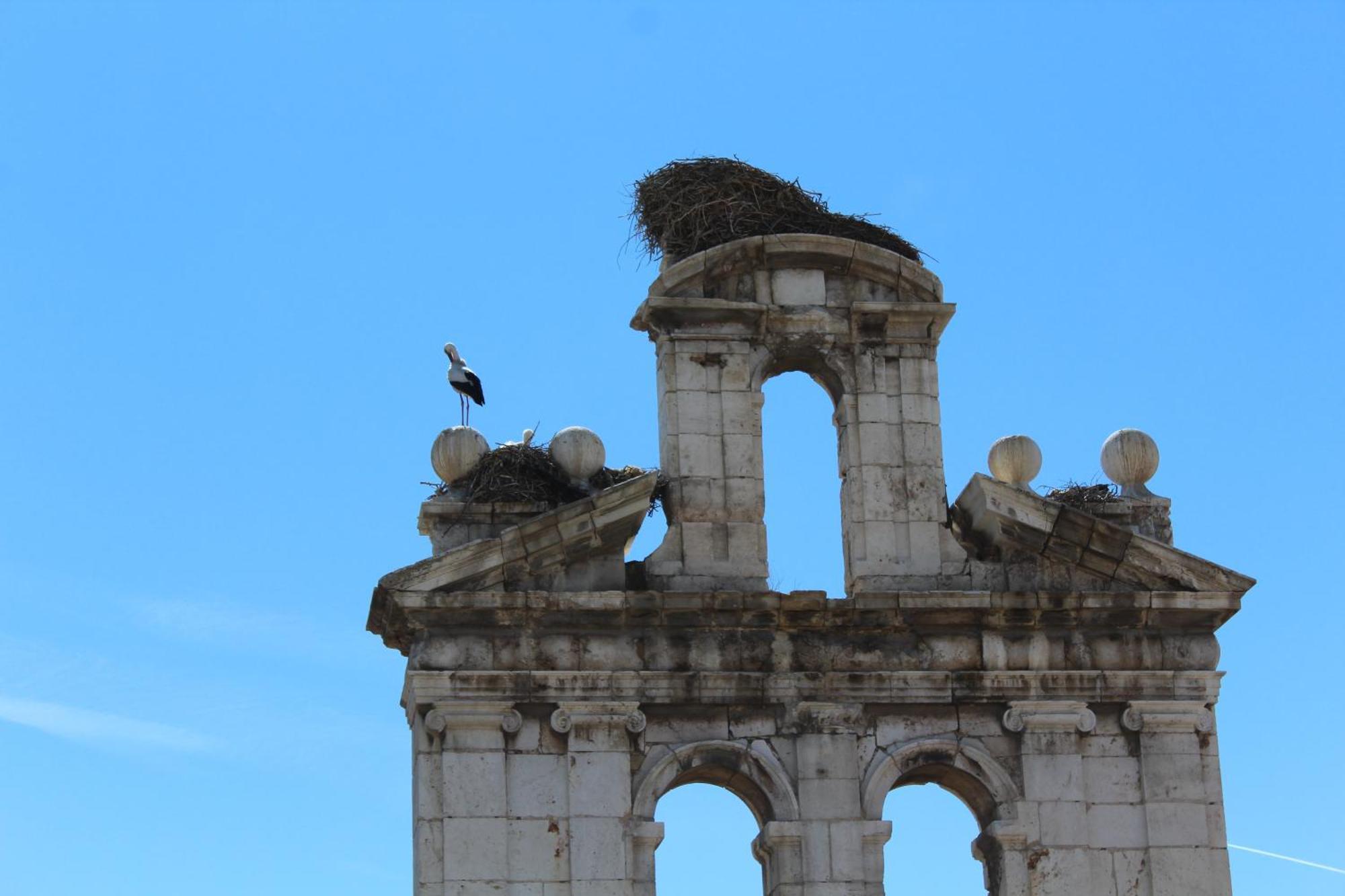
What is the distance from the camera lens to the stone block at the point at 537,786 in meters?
24.0

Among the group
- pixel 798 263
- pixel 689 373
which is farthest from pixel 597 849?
pixel 798 263

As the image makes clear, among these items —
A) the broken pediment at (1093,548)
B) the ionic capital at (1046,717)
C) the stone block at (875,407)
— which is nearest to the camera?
the ionic capital at (1046,717)

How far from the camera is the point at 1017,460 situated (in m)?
25.5

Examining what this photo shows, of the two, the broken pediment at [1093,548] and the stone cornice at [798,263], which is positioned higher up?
A: the stone cornice at [798,263]

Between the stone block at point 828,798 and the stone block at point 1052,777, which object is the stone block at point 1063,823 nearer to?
the stone block at point 1052,777

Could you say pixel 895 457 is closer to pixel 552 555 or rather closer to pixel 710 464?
pixel 710 464

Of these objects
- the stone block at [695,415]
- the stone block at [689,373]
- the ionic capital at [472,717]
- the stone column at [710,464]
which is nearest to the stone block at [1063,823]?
the stone column at [710,464]

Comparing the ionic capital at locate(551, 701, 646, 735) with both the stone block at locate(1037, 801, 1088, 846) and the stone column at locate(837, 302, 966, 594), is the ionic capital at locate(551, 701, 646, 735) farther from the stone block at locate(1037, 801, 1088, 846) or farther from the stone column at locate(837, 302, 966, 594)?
the stone block at locate(1037, 801, 1088, 846)

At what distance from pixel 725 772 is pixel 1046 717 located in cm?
253

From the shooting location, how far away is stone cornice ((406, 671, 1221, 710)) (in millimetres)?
24203

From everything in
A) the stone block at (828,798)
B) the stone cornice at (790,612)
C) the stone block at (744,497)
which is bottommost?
the stone block at (828,798)

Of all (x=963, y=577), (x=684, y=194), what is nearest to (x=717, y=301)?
(x=684, y=194)

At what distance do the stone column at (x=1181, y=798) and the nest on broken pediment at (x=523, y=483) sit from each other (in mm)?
4300

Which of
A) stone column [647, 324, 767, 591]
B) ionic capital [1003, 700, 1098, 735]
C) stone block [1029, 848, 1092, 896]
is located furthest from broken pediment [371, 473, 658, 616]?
stone block [1029, 848, 1092, 896]
